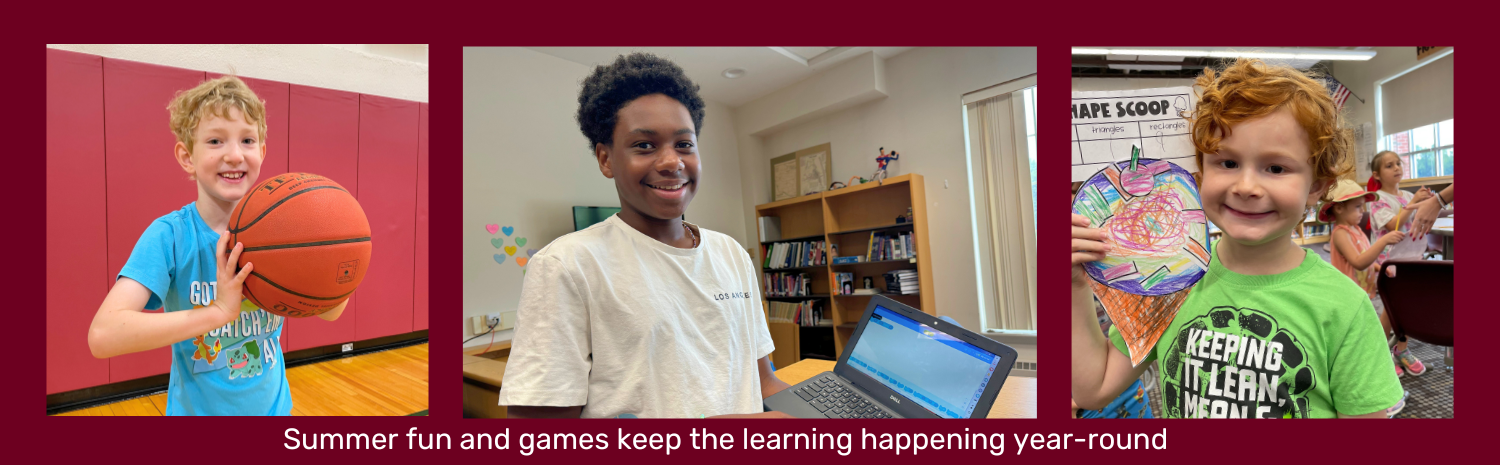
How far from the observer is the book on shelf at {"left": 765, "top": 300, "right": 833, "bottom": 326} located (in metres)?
1.65

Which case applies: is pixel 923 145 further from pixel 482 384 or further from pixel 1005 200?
pixel 482 384

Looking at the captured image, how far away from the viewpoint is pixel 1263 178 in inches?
31.4

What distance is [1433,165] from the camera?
1.11 metres

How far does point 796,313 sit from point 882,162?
523 mm

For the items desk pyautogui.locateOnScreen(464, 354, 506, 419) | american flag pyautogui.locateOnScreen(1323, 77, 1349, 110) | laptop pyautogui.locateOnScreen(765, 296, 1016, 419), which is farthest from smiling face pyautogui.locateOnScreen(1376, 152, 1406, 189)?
desk pyautogui.locateOnScreen(464, 354, 506, 419)

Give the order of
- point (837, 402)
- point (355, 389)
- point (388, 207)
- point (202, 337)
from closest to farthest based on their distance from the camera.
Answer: point (837, 402) → point (202, 337) → point (355, 389) → point (388, 207)

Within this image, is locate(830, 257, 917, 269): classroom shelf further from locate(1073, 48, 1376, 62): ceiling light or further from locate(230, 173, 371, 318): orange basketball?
locate(230, 173, 371, 318): orange basketball

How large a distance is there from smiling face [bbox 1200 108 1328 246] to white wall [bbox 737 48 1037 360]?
70 cm

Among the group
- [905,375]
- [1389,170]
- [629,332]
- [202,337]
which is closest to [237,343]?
[202,337]

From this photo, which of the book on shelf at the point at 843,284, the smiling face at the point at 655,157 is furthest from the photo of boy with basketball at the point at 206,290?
the book on shelf at the point at 843,284

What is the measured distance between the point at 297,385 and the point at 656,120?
45.6 inches

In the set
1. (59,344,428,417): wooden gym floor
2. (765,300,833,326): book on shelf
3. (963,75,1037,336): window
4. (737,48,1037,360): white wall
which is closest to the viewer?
(59,344,428,417): wooden gym floor

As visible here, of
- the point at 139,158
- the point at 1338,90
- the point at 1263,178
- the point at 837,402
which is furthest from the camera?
the point at 139,158

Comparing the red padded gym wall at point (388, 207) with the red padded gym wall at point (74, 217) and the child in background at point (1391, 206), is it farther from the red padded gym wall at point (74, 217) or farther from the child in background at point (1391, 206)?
the child in background at point (1391, 206)
